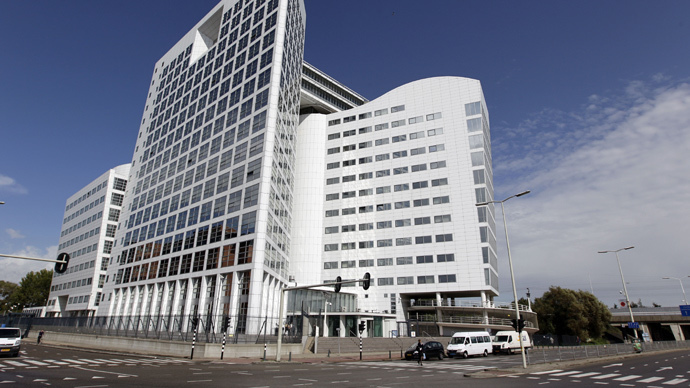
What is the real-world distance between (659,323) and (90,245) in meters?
→ 136

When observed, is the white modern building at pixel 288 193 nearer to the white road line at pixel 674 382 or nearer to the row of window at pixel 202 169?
the row of window at pixel 202 169

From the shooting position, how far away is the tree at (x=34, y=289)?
10919 cm

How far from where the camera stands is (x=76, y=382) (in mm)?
15102

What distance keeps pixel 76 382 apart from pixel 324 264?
201 ft

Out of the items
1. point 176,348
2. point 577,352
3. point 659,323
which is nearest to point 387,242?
point 577,352

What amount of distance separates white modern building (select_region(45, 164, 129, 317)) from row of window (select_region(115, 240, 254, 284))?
50.9 feet

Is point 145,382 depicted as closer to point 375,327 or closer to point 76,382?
point 76,382

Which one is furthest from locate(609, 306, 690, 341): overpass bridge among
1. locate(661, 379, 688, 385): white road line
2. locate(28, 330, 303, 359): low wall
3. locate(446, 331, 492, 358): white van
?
locate(28, 330, 303, 359): low wall

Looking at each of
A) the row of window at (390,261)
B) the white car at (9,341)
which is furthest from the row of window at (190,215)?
the white car at (9,341)

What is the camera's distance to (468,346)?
36.4 m

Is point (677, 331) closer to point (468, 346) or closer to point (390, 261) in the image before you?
point (390, 261)

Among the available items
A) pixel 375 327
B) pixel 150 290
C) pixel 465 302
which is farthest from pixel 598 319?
pixel 150 290

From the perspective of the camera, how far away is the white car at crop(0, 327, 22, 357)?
2655 cm

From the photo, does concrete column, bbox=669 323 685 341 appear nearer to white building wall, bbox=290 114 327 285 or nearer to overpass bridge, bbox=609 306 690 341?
overpass bridge, bbox=609 306 690 341
